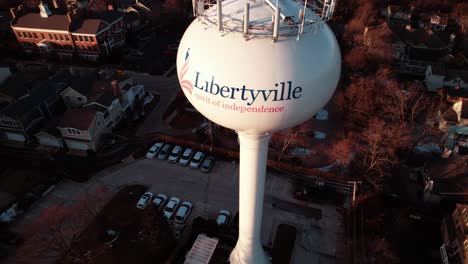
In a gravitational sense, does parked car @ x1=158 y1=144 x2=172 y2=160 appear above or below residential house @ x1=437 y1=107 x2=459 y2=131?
below

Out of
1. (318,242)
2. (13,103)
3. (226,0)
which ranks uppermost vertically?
(226,0)

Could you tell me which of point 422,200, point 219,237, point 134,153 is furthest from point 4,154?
point 422,200

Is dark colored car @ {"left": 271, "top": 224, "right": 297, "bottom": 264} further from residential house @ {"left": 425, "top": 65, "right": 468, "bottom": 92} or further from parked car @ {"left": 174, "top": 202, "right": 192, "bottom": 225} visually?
residential house @ {"left": 425, "top": 65, "right": 468, "bottom": 92}

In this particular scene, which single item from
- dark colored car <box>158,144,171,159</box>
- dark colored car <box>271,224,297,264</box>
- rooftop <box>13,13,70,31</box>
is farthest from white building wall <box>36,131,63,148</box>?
dark colored car <box>271,224,297,264</box>

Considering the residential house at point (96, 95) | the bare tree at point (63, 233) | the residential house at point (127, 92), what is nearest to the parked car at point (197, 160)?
the bare tree at point (63, 233)

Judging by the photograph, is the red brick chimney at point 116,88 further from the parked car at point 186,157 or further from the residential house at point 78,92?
the parked car at point 186,157

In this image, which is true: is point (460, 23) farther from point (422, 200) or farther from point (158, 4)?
point (158, 4)
